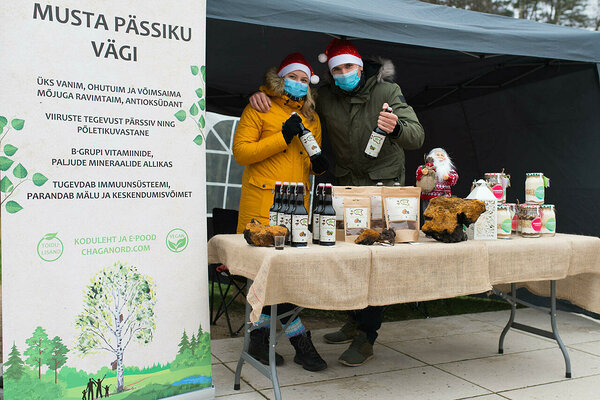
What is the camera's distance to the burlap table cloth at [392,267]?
233 centimetres

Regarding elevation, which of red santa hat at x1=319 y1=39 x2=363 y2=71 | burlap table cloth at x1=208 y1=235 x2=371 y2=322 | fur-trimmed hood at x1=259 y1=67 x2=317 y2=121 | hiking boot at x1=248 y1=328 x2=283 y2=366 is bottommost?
hiking boot at x1=248 y1=328 x2=283 y2=366

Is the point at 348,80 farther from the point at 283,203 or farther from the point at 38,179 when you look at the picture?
the point at 38,179

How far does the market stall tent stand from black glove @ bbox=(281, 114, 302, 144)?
0.51 meters

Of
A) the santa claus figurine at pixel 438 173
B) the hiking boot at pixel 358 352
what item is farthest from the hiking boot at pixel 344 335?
the santa claus figurine at pixel 438 173

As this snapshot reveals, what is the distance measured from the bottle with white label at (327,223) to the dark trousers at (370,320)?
3.12 ft

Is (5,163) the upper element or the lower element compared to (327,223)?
upper

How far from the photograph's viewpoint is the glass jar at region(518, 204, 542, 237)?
3.12m

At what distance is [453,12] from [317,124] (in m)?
1.72

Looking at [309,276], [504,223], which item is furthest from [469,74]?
[309,276]

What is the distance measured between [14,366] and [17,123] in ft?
3.31

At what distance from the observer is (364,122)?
10.8 ft

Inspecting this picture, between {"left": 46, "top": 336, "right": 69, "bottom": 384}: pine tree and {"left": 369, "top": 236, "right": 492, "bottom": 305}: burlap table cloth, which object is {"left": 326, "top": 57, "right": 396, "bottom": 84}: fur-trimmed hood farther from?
{"left": 46, "top": 336, "right": 69, "bottom": 384}: pine tree

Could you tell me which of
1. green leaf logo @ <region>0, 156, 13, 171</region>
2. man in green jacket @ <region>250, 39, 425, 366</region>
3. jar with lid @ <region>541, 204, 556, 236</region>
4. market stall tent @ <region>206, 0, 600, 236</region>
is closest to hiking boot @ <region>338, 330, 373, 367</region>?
man in green jacket @ <region>250, 39, 425, 366</region>

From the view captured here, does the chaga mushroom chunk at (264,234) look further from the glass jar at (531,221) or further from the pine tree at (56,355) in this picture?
the glass jar at (531,221)
